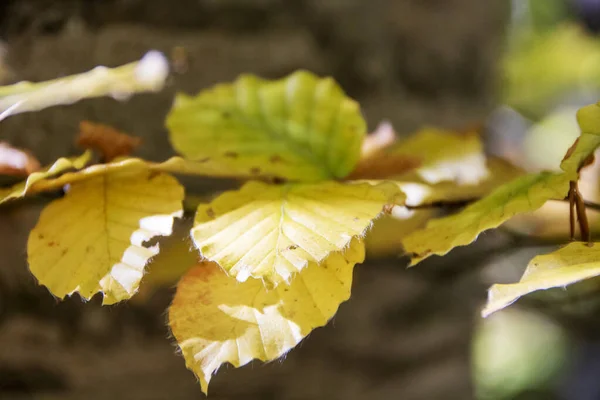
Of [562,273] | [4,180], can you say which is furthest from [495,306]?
[4,180]

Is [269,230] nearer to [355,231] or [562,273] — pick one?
[355,231]

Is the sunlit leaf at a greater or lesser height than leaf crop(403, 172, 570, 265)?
lesser

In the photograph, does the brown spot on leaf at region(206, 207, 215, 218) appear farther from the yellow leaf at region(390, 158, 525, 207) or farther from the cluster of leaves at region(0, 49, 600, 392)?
the yellow leaf at region(390, 158, 525, 207)

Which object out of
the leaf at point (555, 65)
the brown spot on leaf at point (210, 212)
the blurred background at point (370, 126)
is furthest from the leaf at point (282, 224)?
the leaf at point (555, 65)

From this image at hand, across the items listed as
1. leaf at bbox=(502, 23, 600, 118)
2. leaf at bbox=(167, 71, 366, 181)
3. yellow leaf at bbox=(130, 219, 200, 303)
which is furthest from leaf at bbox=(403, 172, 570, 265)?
leaf at bbox=(502, 23, 600, 118)

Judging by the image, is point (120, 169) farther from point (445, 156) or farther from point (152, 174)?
point (445, 156)

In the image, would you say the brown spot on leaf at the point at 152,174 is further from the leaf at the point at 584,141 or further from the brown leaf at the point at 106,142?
the leaf at the point at 584,141

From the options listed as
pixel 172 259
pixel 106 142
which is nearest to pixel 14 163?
pixel 106 142
